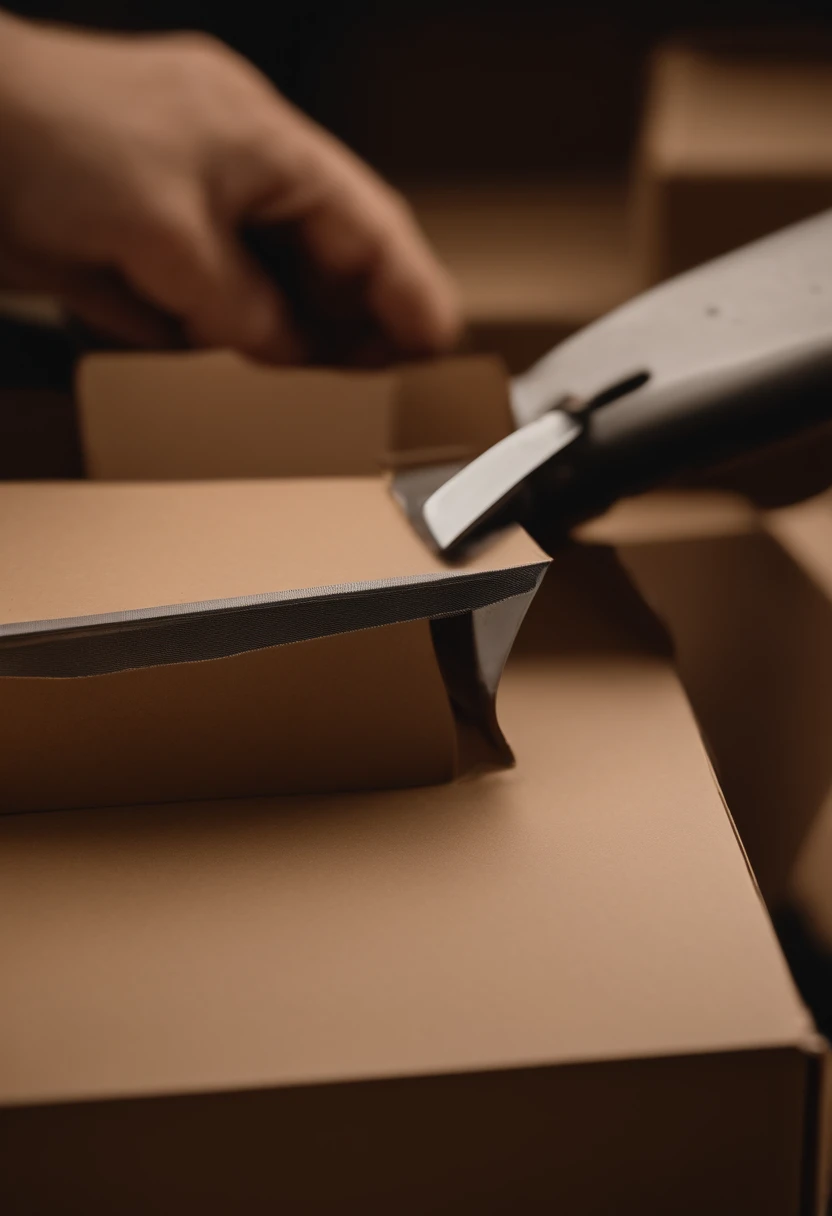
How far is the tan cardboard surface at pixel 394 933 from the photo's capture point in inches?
9.6

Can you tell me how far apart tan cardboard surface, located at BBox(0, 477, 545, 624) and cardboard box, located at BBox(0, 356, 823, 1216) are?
0.24 ft

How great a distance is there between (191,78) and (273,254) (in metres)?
0.10

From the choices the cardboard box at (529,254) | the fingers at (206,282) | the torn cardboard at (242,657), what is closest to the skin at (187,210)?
the fingers at (206,282)

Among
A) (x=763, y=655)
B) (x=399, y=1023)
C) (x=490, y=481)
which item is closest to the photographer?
(x=399, y=1023)

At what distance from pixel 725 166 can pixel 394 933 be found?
1.71ft

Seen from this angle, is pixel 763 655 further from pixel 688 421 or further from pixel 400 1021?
pixel 400 1021

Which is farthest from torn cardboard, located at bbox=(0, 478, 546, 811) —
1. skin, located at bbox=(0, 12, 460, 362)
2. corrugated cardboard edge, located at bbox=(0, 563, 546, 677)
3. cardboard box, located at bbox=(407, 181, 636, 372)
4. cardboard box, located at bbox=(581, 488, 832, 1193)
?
cardboard box, located at bbox=(407, 181, 636, 372)

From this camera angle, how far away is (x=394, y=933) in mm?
278

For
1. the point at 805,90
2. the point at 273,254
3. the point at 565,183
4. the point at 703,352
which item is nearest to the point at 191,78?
the point at 273,254

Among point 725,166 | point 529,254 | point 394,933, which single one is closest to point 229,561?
point 394,933

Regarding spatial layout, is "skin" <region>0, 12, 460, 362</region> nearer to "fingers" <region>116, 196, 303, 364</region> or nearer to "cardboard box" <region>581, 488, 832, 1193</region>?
"fingers" <region>116, 196, 303, 364</region>

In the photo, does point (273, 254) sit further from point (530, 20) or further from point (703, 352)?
point (530, 20)

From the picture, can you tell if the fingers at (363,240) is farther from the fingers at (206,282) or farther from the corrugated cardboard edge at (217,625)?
the corrugated cardboard edge at (217,625)

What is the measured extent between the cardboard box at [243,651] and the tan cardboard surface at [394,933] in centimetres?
1
